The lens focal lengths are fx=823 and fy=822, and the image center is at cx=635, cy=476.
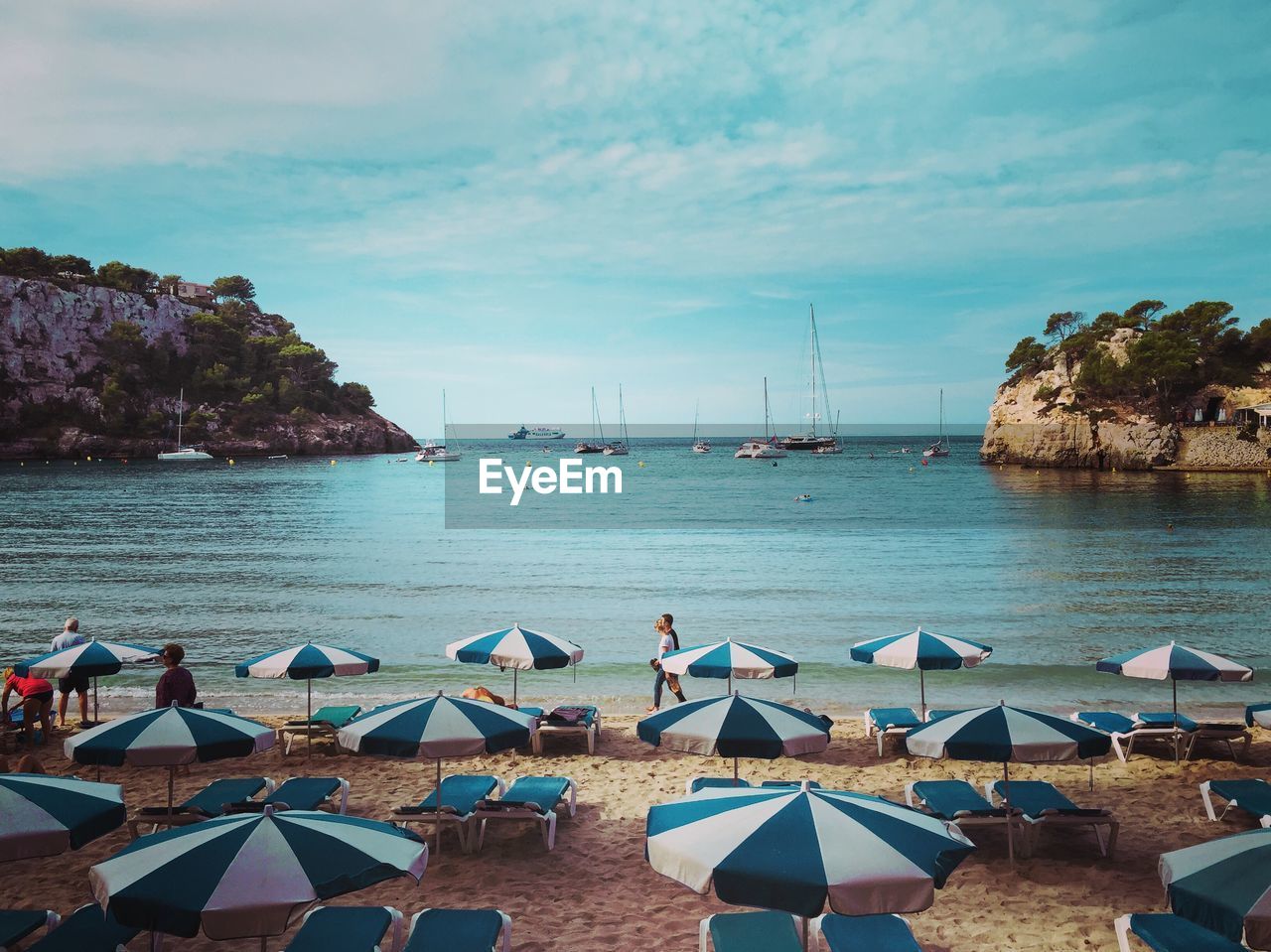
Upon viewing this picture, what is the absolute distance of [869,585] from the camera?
2866 centimetres

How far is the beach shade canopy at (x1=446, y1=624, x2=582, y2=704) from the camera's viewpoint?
37.1ft

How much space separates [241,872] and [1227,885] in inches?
204

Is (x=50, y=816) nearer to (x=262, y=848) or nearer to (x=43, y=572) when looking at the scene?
(x=262, y=848)

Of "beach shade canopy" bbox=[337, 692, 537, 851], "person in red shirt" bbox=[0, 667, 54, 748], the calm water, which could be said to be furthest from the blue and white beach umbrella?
"person in red shirt" bbox=[0, 667, 54, 748]

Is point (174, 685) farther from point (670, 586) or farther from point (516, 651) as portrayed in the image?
point (670, 586)

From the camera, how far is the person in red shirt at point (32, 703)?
1195 cm

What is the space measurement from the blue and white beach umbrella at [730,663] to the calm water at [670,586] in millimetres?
4739

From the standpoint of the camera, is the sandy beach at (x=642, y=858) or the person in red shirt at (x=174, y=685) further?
the person in red shirt at (x=174, y=685)

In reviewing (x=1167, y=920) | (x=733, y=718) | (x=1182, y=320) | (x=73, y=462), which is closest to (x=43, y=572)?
(x=733, y=718)

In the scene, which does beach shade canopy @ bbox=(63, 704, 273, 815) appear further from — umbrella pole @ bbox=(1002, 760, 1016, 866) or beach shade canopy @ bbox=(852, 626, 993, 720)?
beach shade canopy @ bbox=(852, 626, 993, 720)

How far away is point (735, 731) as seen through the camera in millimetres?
7285

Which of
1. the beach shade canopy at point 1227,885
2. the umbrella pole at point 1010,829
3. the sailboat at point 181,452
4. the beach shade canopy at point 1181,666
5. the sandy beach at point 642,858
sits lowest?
the sandy beach at point 642,858

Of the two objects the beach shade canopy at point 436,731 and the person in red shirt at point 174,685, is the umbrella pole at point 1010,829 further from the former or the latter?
the person in red shirt at point 174,685

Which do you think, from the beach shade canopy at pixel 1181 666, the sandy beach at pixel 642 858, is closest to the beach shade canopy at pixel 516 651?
the sandy beach at pixel 642 858
